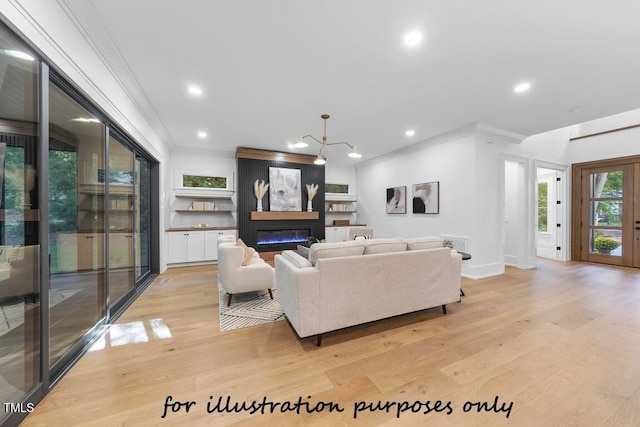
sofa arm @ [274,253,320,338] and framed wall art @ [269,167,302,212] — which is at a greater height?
framed wall art @ [269,167,302,212]

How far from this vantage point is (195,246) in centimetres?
551

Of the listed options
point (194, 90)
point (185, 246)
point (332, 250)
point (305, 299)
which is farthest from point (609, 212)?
point (185, 246)

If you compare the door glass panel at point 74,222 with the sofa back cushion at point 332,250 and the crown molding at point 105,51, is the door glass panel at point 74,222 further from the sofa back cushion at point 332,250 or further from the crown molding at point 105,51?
the sofa back cushion at point 332,250

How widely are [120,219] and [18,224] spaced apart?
1.76m

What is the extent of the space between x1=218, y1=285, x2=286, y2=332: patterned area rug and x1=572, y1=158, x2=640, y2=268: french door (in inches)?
291

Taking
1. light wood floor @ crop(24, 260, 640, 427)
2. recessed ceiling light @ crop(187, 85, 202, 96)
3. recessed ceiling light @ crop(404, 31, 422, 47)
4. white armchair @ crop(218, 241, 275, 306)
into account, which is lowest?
light wood floor @ crop(24, 260, 640, 427)

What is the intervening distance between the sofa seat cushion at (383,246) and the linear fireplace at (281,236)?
4.04m

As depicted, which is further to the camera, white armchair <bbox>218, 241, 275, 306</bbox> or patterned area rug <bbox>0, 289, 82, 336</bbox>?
white armchair <bbox>218, 241, 275, 306</bbox>

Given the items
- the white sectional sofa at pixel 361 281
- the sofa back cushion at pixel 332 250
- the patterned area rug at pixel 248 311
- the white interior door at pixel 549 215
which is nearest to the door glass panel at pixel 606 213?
the white interior door at pixel 549 215

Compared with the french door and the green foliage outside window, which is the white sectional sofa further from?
the green foliage outside window

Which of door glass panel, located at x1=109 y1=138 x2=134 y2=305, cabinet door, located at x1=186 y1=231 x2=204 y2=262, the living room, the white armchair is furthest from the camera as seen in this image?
cabinet door, located at x1=186 y1=231 x2=204 y2=262

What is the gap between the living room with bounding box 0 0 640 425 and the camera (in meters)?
1.58

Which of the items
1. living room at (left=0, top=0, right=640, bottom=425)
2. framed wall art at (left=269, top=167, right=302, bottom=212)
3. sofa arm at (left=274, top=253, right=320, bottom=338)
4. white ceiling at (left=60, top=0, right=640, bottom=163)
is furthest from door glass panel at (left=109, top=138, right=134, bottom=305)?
framed wall art at (left=269, top=167, right=302, bottom=212)

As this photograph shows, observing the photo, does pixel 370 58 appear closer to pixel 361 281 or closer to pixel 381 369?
pixel 361 281
